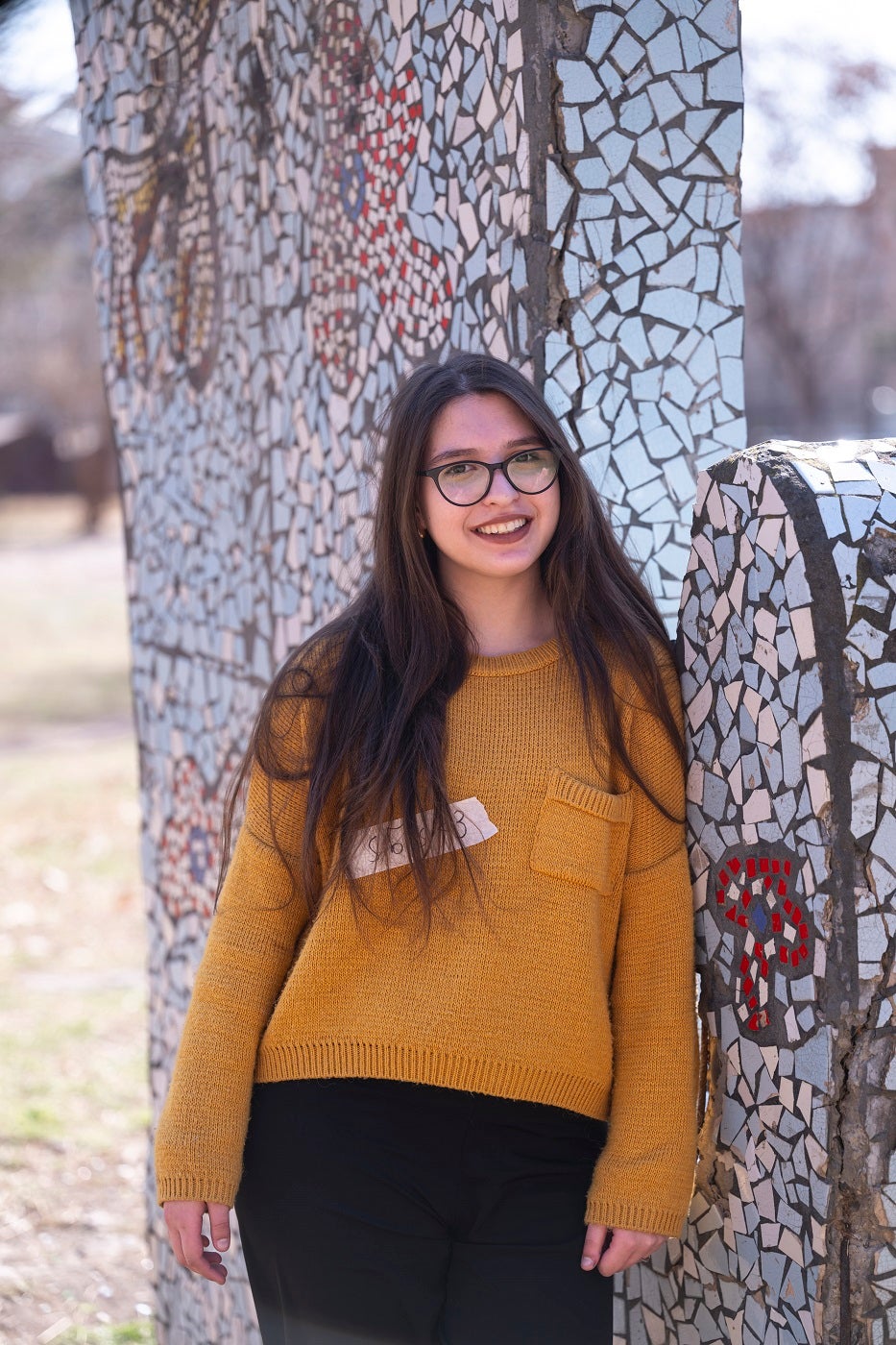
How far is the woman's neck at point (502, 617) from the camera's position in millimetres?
2041

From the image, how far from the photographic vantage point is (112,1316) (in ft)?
12.5

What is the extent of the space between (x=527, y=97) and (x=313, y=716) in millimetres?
948

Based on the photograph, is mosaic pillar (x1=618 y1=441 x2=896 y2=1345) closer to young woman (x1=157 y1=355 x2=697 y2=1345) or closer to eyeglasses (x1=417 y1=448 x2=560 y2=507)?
young woman (x1=157 y1=355 x2=697 y2=1345)

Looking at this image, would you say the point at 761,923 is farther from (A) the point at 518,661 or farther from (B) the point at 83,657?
(B) the point at 83,657

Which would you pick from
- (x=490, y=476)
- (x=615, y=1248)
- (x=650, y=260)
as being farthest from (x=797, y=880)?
(x=650, y=260)

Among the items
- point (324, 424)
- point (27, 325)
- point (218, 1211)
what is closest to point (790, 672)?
point (218, 1211)

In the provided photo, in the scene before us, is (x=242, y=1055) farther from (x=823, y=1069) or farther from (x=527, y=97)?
(x=527, y=97)

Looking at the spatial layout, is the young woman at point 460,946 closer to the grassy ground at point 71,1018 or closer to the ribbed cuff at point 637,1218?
the ribbed cuff at point 637,1218

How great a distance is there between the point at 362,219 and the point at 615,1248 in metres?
1.76

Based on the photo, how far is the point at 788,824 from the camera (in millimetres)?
1742

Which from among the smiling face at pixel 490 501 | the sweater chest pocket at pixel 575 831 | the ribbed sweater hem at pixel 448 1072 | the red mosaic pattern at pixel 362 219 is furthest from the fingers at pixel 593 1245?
the red mosaic pattern at pixel 362 219

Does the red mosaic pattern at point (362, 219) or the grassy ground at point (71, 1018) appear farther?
the grassy ground at point (71, 1018)

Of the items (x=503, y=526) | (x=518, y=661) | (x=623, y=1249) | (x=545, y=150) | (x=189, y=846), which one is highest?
(x=545, y=150)

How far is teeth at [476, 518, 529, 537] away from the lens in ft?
6.43
